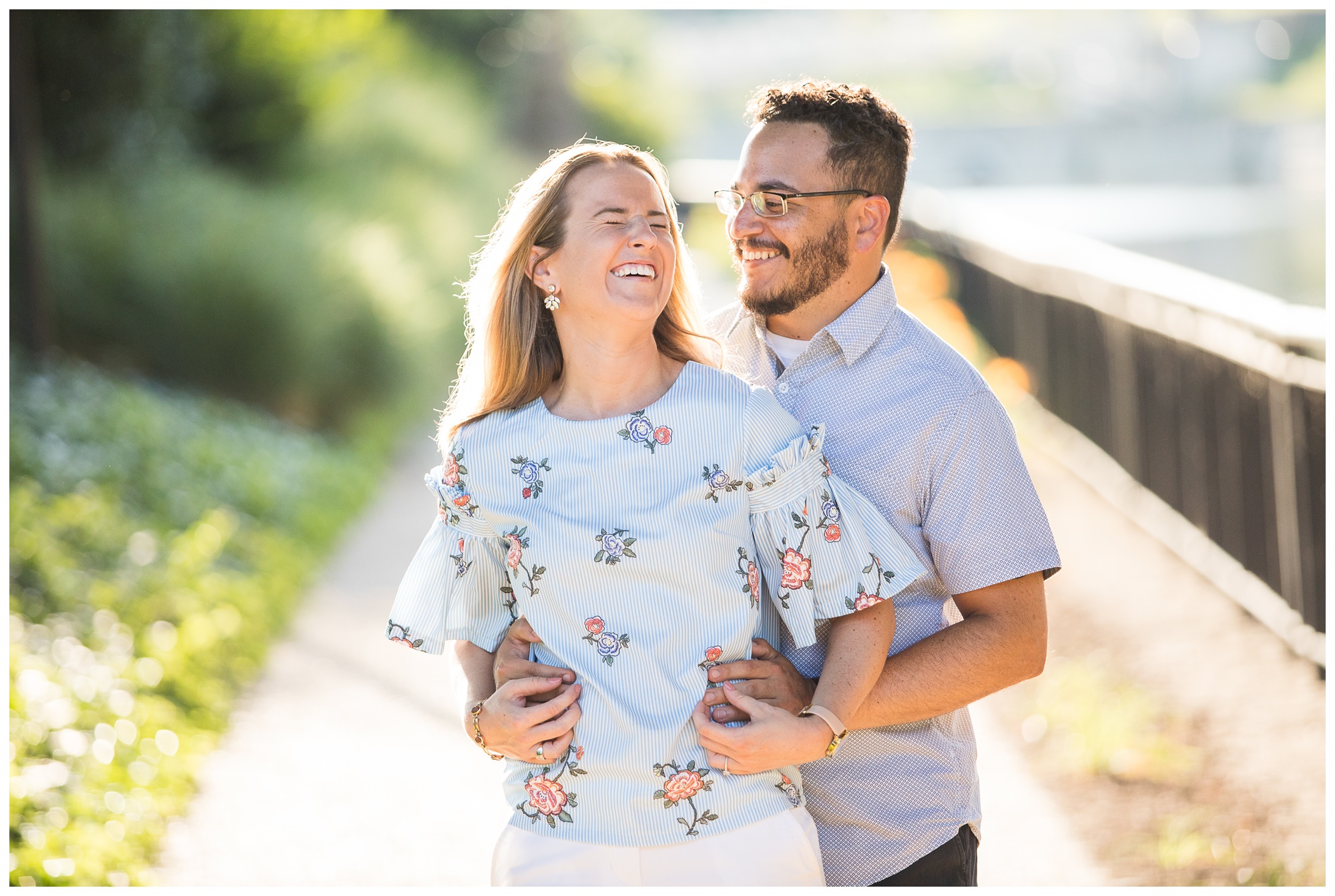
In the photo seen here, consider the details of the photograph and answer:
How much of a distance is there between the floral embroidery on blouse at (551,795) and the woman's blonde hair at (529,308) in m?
0.63

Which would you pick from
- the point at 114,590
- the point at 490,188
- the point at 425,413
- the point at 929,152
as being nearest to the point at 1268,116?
the point at 929,152

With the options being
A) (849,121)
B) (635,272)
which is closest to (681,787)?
(635,272)

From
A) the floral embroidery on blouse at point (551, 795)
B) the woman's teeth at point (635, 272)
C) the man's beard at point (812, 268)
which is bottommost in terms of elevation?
the floral embroidery on blouse at point (551, 795)

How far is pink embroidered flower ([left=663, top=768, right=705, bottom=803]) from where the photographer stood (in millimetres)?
2148

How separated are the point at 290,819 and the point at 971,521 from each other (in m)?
3.33

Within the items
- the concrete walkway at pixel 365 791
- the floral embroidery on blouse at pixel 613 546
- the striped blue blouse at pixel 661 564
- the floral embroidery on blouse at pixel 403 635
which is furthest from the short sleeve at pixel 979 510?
the concrete walkway at pixel 365 791

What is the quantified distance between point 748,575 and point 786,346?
60 cm

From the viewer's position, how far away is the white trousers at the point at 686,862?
2154 millimetres

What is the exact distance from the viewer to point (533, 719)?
2164 millimetres

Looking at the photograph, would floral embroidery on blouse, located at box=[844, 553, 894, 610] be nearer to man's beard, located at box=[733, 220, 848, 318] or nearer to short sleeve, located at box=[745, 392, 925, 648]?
short sleeve, located at box=[745, 392, 925, 648]

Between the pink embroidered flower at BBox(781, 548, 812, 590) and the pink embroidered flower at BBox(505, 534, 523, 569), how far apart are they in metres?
0.45

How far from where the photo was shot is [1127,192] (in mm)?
63938

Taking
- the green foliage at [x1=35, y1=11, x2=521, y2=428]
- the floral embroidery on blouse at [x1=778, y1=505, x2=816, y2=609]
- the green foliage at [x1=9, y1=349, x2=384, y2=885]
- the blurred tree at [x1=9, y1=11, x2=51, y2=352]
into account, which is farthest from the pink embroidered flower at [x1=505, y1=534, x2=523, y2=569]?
the green foliage at [x1=35, y1=11, x2=521, y2=428]

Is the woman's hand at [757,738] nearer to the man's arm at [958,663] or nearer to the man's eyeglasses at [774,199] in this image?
the man's arm at [958,663]
